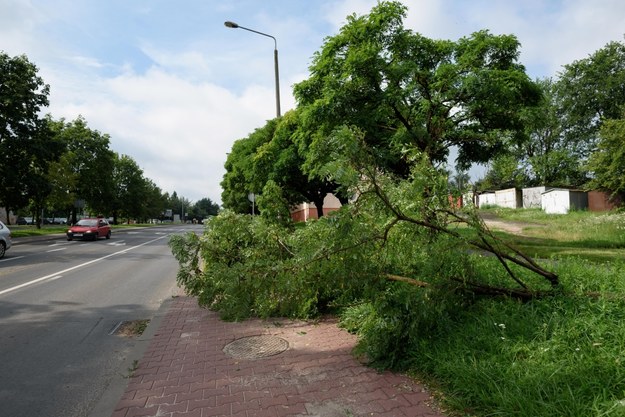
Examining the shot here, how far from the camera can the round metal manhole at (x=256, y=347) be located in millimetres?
4664

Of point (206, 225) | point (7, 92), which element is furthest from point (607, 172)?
point (7, 92)

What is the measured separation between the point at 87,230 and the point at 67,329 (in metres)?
22.1

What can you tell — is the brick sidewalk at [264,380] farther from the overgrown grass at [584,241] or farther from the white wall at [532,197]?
the white wall at [532,197]

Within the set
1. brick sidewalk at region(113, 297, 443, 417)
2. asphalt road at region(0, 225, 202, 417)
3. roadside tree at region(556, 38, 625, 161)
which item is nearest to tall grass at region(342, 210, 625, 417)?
brick sidewalk at region(113, 297, 443, 417)

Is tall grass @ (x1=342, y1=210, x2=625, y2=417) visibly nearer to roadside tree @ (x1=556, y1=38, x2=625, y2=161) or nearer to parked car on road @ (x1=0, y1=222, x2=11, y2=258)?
parked car on road @ (x1=0, y1=222, x2=11, y2=258)

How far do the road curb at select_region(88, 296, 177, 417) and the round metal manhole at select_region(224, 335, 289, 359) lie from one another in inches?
41.3

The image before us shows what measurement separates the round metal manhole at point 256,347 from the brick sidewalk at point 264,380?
11 millimetres

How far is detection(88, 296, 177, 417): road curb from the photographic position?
11.2 feet

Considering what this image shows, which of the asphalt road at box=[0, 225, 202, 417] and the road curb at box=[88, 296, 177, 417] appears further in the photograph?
the asphalt road at box=[0, 225, 202, 417]

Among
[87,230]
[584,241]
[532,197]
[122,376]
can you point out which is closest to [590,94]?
[532,197]

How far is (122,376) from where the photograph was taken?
13.6ft

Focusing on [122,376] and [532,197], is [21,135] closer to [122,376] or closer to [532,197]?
[122,376]

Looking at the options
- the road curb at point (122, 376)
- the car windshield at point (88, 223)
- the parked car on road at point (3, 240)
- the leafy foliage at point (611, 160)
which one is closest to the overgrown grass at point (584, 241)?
the road curb at point (122, 376)

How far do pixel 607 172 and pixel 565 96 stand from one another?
2314cm
